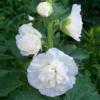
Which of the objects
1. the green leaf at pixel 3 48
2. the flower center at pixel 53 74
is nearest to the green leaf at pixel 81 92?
the flower center at pixel 53 74

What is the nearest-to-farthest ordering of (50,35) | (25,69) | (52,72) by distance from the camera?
(52,72) → (50,35) → (25,69)

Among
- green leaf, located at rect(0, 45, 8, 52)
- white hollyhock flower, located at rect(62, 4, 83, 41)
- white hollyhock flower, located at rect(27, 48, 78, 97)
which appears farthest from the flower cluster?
green leaf, located at rect(0, 45, 8, 52)

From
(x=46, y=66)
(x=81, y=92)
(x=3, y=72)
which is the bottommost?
(x=81, y=92)

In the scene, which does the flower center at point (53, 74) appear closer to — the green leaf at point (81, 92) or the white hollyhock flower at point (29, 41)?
the white hollyhock flower at point (29, 41)

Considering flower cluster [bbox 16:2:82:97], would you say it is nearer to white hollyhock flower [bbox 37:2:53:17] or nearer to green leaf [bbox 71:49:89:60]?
white hollyhock flower [bbox 37:2:53:17]

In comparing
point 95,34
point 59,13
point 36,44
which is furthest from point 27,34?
point 95,34

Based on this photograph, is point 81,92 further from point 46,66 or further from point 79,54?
point 46,66

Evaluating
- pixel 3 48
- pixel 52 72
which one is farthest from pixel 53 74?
pixel 3 48
